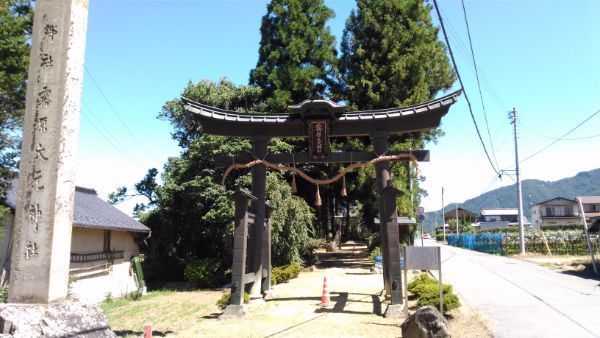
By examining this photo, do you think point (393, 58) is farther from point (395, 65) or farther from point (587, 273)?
point (587, 273)

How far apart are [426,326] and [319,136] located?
20.2ft

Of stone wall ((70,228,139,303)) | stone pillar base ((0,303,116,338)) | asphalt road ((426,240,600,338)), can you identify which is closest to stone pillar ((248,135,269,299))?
asphalt road ((426,240,600,338))

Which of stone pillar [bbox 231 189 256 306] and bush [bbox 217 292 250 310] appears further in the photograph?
bush [bbox 217 292 250 310]

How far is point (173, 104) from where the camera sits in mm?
27281

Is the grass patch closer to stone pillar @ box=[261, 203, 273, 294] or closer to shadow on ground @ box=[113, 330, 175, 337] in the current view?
shadow on ground @ box=[113, 330, 175, 337]

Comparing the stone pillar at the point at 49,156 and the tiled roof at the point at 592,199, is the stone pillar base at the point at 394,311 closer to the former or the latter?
the stone pillar at the point at 49,156

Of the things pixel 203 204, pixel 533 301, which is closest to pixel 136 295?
pixel 203 204

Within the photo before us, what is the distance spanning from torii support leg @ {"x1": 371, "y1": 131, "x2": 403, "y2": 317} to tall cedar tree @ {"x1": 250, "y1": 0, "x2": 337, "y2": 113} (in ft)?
44.9

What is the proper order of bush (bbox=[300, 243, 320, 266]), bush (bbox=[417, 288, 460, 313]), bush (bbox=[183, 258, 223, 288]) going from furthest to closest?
bush (bbox=[300, 243, 320, 266]), bush (bbox=[183, 258, 223, 288]), bush (bbox=[417, 288, 460, 313])

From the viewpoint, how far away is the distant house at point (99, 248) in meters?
16.5

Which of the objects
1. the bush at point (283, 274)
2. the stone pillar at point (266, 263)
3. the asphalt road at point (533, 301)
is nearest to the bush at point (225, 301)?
the stone pillar at point (266, 263)

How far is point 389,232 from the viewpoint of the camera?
1097cm

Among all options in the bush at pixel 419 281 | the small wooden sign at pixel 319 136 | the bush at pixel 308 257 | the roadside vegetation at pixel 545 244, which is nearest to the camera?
the bush at pixel 419 281

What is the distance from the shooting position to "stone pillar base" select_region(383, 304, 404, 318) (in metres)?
9.98
